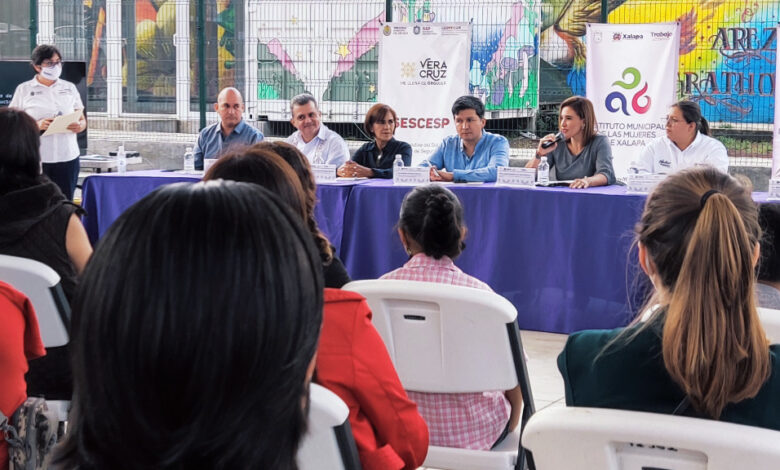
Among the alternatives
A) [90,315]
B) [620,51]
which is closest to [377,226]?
[620,51]

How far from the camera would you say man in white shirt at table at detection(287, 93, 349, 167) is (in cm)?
624

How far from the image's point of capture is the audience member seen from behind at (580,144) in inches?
214

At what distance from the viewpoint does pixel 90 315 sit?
2.13ft

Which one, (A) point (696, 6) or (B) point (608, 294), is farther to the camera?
(A) point (696, 6)

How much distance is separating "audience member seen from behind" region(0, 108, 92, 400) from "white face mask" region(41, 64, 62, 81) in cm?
489

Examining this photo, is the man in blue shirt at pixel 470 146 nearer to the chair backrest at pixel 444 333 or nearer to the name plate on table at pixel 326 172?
the name plate on table at pixel 326 172

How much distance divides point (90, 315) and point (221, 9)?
923 cm

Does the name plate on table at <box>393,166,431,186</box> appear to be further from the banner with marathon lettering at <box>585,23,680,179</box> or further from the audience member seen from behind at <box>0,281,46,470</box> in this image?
the audience member seen from behind at <box>0,281,46,470</box>

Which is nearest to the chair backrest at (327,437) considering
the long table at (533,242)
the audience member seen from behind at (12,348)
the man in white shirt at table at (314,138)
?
the audience member seen from behind at (12,348)

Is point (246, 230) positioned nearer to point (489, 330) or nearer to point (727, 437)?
point (727, 437)

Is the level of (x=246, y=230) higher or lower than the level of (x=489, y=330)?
higher

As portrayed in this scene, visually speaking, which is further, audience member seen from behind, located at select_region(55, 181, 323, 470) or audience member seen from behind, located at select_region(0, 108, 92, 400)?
audience member seen from behind, located at select_region(0, 108, 92, 400)

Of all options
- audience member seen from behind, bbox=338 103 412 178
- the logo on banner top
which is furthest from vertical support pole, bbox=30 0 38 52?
the logo on banner top

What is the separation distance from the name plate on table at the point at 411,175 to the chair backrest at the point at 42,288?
10.1 ft
